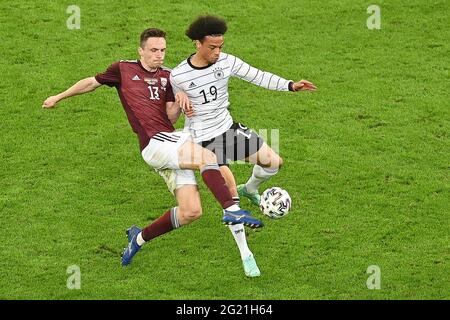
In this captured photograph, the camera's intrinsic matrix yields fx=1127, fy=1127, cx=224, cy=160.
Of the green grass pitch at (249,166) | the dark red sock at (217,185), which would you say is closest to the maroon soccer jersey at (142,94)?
the dark red sock at (217,185)

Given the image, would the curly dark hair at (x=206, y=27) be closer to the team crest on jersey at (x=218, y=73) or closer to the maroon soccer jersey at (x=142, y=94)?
the team crest on jersey at (x=218, y=73)

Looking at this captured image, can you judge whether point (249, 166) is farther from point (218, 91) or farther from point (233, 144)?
point (218, 91)

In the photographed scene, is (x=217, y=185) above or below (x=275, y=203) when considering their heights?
above

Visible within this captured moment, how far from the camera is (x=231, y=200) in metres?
11.6

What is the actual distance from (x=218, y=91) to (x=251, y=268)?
1.98 meters

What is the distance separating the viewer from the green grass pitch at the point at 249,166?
12148mm

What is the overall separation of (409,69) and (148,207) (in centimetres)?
539

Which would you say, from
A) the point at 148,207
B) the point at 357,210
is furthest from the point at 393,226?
the point at 148,207

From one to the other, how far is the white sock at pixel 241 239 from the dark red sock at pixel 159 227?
70cm

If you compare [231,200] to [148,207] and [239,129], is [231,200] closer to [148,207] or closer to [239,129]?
[239,129]

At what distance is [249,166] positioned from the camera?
582 inches

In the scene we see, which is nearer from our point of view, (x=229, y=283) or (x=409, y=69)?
(x=229, y=283)

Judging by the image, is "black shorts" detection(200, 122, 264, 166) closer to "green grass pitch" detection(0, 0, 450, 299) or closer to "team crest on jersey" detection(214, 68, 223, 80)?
"team crest on jersey" detection(214, 68, 223, 80)

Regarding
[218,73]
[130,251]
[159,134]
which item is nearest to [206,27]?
[218,73]
